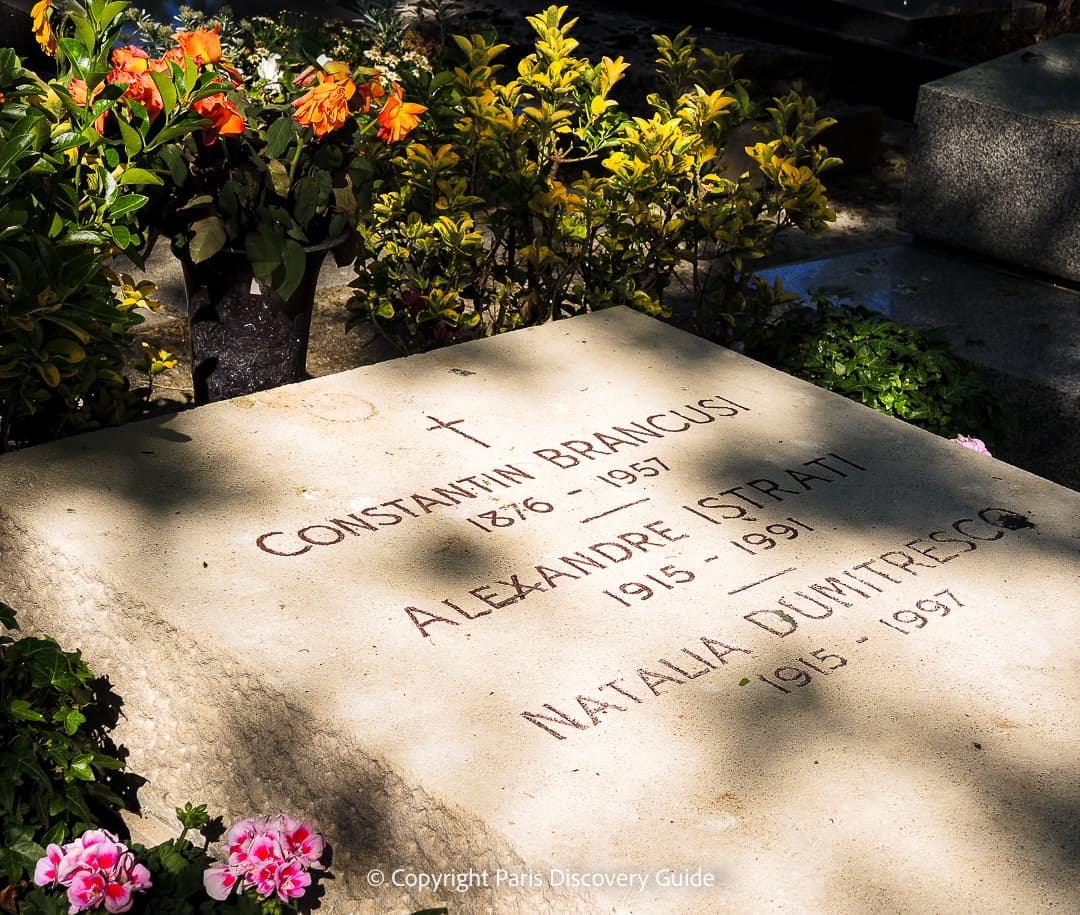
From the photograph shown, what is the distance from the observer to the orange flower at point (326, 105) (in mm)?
2967

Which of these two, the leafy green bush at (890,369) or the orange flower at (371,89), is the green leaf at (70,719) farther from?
the leafy green bush at (890,369)

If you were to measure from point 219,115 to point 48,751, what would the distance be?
1.45 meters

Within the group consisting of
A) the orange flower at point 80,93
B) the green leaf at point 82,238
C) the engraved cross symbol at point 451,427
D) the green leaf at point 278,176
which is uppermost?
the orange flower at point 80,93

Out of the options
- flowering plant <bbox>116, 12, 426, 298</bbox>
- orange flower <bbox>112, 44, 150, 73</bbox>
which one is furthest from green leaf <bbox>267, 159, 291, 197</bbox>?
orange flower <bbox>112, 44, 150, 73</bbox>

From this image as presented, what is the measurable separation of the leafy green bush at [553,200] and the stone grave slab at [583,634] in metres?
0.75

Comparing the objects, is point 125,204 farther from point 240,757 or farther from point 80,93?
point 240,757

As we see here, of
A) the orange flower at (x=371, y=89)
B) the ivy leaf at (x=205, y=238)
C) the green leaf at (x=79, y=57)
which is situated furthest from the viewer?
the orange flower at (x=371, y=89)

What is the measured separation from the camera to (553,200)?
3531 millimetres

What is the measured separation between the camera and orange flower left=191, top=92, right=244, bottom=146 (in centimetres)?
289

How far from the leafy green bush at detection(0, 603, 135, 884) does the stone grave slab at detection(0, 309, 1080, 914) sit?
64 mm

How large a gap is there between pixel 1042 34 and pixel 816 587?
7.68 metres

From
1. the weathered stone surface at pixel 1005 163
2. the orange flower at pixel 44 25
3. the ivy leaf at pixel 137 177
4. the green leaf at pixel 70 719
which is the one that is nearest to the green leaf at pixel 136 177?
the ivy leaf at pixel 137 177

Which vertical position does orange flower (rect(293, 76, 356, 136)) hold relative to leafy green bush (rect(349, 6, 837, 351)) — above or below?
above

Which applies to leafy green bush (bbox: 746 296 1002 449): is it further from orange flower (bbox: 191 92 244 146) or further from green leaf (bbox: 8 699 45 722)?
green leaf (bbox: 8 699 45 722)
